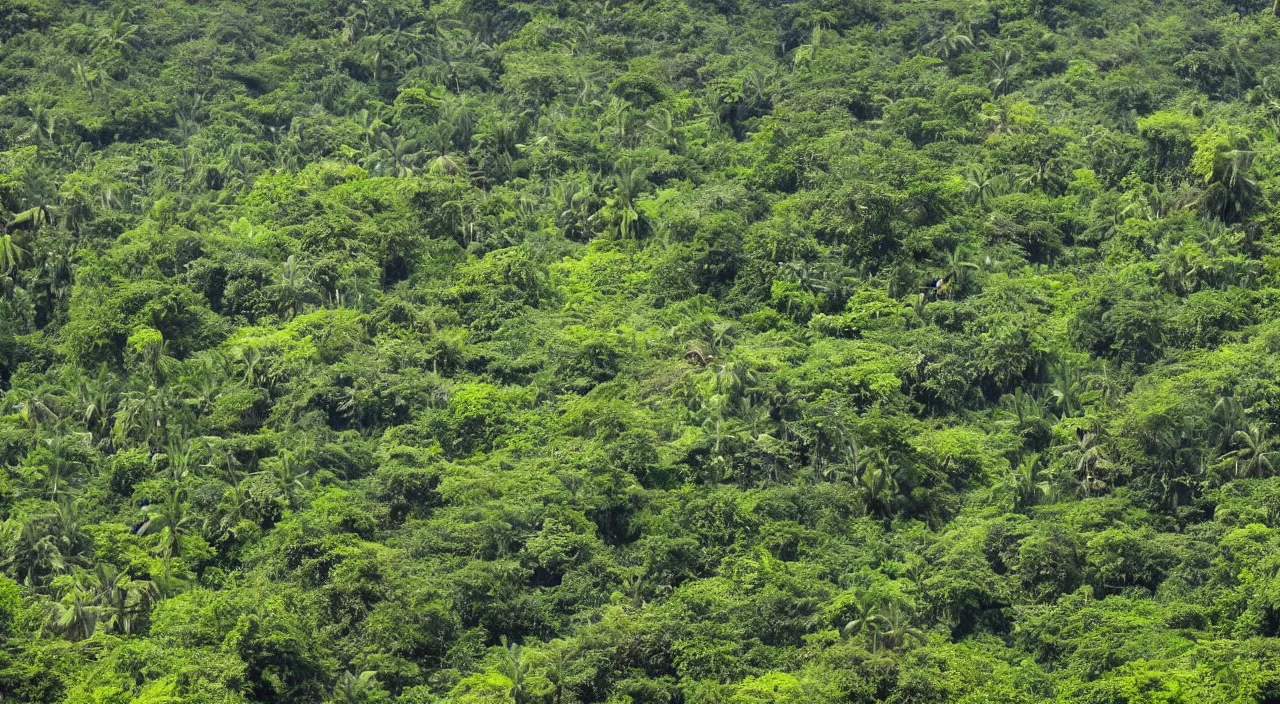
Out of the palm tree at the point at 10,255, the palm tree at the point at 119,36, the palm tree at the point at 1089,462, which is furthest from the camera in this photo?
the palm tree at the point at 119,36

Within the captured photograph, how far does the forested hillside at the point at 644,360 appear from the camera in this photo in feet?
203

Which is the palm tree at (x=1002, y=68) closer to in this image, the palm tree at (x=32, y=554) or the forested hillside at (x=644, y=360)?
the forested hillside at (x=644, y=360)

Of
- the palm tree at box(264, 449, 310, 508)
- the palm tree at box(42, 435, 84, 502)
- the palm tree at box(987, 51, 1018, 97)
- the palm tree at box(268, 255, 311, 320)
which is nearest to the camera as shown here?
the palm tree at box(264, 449, 310, 508)

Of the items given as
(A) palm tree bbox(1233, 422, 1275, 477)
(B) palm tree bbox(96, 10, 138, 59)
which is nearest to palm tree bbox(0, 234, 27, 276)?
(B) palm tree bbox(96, 10, 138, 59)

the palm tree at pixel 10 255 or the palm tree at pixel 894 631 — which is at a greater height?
the palm tree at pixel 10 255

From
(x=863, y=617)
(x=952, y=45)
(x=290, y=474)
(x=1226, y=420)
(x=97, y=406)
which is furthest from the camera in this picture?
(x=952, y=45)

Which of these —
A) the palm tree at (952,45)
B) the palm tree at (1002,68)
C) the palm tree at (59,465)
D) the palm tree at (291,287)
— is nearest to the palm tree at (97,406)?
the palm tree at (59,465)

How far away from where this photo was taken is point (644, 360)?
7538cm

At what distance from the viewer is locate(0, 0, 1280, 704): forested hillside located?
61.9m


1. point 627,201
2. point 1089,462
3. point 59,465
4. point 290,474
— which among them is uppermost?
point 627,201

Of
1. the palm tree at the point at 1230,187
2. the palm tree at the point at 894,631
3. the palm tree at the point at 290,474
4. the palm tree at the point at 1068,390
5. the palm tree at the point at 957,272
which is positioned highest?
the palm tree at the point at 1230,187

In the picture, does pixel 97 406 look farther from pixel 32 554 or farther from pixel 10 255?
pixel 10 255

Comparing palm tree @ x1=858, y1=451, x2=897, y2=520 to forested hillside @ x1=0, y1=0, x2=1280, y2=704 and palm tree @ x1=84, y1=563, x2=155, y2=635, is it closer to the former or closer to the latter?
forested hillside @ x1=0, y1=0, x2=1280, y2=704

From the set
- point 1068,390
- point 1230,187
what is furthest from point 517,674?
point 1230,187
